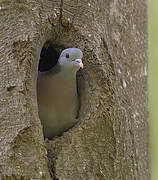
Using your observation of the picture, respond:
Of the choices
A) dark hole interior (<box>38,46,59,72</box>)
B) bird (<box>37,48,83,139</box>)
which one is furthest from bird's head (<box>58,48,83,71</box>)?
dark hole interior (<box>38,46,59,72</box>)

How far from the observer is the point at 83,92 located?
3.37 m

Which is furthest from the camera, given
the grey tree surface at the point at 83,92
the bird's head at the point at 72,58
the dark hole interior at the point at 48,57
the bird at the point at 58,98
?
the dark hole interior at the point at 48,57

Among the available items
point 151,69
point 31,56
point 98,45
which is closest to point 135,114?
point 98,45

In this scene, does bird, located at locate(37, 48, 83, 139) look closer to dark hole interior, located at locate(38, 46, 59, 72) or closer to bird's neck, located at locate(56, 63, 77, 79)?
bird's neck, located at locate(56, 63, 77, 79)

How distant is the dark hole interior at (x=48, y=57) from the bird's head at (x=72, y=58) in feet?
0.70

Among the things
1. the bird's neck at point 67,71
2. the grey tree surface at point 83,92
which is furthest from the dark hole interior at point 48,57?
the grey tree surface at point 83,92

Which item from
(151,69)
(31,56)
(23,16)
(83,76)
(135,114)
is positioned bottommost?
(151,69)

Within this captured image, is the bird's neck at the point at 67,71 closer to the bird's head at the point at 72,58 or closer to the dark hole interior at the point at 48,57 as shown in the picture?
the bird's head at the point at 72,58

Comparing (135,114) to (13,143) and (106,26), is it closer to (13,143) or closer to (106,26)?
(106,26)

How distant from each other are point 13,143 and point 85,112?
535 millimetres

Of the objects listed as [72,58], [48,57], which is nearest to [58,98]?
[72,58]

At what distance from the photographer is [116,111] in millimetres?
3211

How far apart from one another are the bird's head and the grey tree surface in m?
0.07

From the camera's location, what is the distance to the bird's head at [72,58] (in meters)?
3.18
